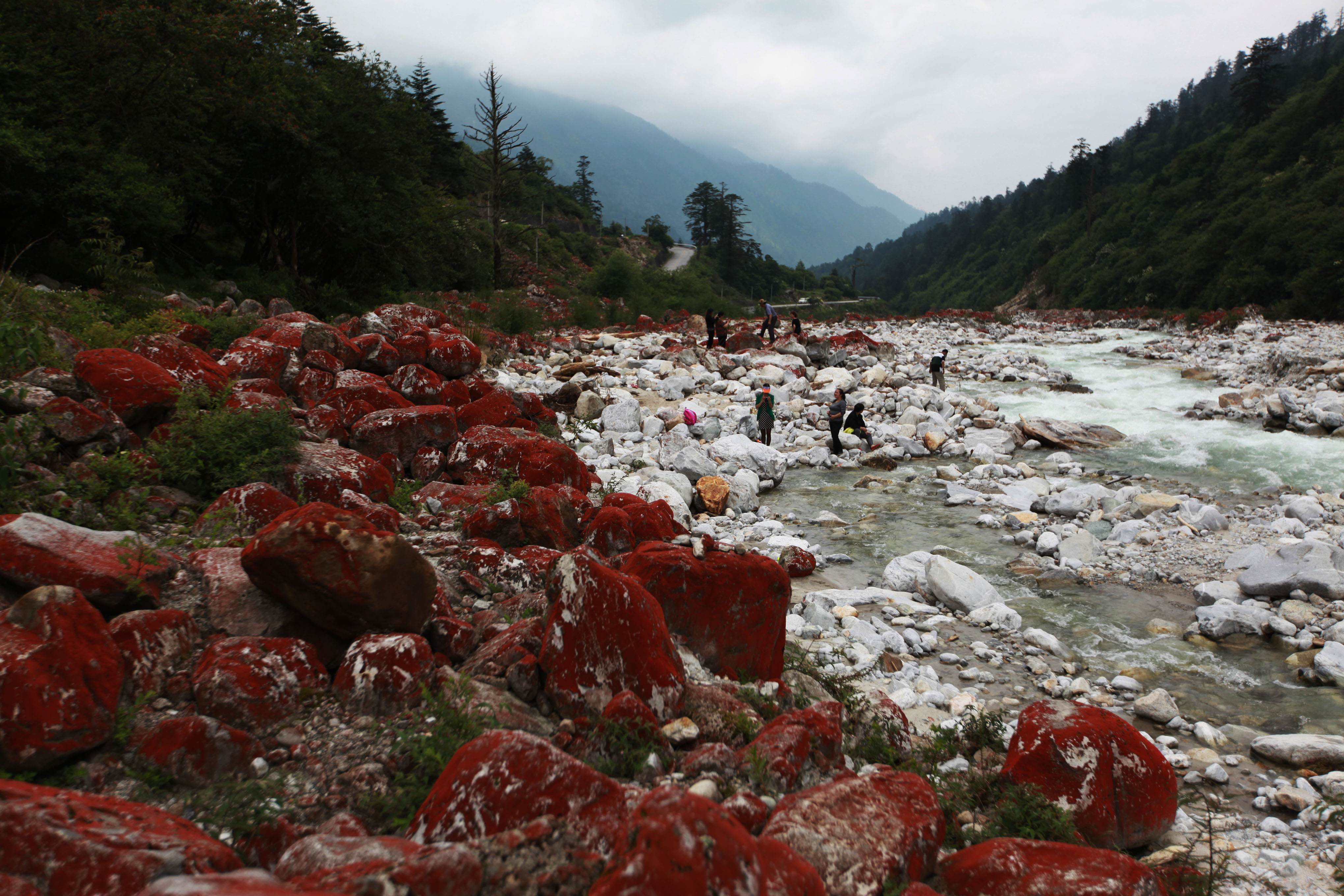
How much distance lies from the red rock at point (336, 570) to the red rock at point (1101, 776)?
324cm

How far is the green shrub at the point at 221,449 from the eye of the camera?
202 inches

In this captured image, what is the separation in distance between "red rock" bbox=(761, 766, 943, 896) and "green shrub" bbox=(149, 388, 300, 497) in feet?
14.8

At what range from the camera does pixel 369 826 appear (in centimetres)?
247

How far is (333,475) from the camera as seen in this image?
18.2 feet

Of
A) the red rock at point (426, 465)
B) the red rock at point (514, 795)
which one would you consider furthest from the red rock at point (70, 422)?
the red rock at point (514, 795)

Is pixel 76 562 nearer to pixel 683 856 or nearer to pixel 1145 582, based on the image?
pixel 683 856

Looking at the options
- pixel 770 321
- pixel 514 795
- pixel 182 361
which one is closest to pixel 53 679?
pixel 514 795

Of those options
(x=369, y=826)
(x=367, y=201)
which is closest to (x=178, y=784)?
(x=369, y=826)

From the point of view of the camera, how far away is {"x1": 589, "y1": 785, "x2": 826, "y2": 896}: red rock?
1.68m

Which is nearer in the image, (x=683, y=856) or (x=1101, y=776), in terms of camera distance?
(x=683, y=856)

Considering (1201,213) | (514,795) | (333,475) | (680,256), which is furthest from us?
(680,256)

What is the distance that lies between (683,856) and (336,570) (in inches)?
87.4

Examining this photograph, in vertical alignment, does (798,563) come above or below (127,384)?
below

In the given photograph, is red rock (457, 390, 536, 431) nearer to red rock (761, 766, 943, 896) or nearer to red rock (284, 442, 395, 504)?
red rock (284, 442, 395, 504)
